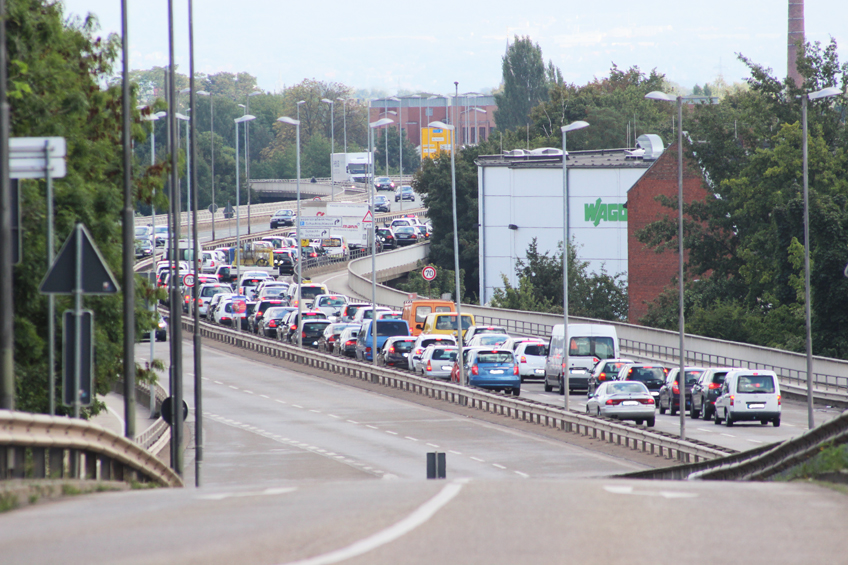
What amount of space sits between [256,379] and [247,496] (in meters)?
37.7

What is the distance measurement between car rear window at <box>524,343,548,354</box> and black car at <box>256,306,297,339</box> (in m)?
14.6

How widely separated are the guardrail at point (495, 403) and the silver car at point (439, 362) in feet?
4.23

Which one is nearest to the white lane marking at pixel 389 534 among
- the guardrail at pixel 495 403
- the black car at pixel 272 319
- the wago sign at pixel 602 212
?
the guardrail at pixel 495 403

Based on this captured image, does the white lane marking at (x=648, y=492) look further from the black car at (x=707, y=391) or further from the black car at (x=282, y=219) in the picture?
the black car at (x=282, y=219)

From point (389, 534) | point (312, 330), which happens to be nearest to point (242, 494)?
point (389, 534)

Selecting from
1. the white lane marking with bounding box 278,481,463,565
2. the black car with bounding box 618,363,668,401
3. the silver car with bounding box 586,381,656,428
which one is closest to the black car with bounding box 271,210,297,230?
the black car with bounding box 618,363,668,401

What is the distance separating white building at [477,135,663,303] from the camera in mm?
80000

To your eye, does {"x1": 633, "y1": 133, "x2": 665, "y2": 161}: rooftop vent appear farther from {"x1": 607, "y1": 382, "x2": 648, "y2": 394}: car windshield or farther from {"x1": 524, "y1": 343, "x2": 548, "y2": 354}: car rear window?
{"x1": 607, "y1": 382, "x2": 648, "y2": 394}: car windshield

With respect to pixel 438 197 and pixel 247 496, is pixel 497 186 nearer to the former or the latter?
pixel 438 197

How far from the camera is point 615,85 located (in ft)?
475

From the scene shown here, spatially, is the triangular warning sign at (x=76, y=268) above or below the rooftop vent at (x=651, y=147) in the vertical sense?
below

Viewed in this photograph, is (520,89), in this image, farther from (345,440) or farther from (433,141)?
(345,440)

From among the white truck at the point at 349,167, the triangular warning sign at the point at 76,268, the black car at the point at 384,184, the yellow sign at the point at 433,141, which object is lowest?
the triangular warning sign at the point at 76,268

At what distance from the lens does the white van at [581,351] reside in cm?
4339
